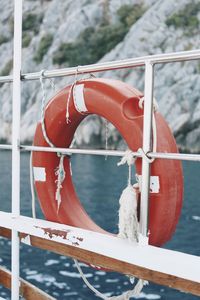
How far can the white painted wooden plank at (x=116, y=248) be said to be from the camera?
3.87ft

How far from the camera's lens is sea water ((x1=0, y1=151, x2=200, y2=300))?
486 centimetres

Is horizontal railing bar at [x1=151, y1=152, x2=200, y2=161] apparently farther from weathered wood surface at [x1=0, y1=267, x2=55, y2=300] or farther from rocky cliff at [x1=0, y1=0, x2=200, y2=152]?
rocky cliff at [x1=0, y1=0, x2=200, y2=152]

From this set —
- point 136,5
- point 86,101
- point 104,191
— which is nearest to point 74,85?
point 86,101

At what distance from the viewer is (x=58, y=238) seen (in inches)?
58.9

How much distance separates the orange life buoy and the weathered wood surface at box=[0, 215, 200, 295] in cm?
13

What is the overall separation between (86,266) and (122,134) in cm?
466

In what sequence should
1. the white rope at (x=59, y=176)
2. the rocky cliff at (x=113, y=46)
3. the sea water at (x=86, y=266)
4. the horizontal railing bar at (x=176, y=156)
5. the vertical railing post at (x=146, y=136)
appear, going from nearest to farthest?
the horizontal railing bar at (x=176, y=156) → the vertical railing post at (x=146, y=136) → the white rope at (x=59, y=176) → the sea water at (x=86, y=266) → the rocky cliff at (x=113, y=46)

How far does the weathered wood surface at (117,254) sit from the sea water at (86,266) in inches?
129

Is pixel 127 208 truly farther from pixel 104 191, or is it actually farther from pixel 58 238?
pixel 104 191

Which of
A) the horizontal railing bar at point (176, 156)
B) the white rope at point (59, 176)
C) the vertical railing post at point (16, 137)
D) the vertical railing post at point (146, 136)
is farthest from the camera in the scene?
the white rope at point (59, 176)

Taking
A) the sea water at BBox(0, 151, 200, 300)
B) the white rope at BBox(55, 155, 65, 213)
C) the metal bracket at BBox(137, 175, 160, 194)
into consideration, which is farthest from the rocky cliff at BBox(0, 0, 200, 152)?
the metal bracket at BBox(137, 175, 160, 194)

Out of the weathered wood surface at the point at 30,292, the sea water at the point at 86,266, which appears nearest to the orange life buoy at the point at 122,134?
the weathered wood surface at the point at 30,292

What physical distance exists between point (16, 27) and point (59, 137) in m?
0.41

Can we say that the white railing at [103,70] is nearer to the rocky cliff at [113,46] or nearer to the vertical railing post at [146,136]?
the vertical railing post at [146,136]
